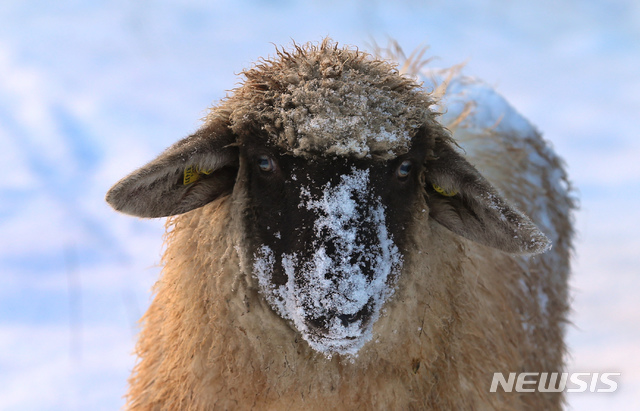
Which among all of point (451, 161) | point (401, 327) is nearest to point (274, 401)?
point (401, 327)

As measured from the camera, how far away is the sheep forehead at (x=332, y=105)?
243 cm

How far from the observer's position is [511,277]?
385 cm

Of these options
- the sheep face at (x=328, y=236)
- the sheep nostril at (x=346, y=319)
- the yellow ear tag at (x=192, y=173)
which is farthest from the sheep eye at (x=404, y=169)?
the yellow ear tag at (x=192, y=173)

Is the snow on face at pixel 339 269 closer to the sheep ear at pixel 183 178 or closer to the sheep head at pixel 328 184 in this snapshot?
the sheep head at pixel 328 184

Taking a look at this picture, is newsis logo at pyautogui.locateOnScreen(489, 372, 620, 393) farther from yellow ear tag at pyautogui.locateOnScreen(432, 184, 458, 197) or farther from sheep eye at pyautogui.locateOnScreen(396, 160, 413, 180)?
sheep eye at pyautogui.locateOnScreen(396, 160, 413, 180)

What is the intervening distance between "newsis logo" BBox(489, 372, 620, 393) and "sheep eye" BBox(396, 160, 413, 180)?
134cm

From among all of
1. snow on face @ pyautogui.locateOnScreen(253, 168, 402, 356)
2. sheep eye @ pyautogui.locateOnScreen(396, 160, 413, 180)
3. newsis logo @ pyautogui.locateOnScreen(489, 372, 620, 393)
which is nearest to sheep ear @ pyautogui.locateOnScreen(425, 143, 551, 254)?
sheep eye @ pyautogui.locateOnScreen(396, 160, 413, 180)

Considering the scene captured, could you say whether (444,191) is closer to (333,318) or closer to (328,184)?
(328,184)

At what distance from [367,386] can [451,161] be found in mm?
1108

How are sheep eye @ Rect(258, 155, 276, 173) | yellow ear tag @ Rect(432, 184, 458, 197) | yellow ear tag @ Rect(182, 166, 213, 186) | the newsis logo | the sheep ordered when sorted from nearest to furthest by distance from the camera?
the sheep, sheep eye @ Rect(258, 155, 276, 173), yellow ear tag @ Rect(182, 166, 213, 186), yellow ear tag @ Rect(432, 184, 458, 197), the newsis logo

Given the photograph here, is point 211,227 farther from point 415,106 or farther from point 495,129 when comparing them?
point 495,129

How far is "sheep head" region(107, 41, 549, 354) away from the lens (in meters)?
2.33

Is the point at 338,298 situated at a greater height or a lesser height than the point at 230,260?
lesser

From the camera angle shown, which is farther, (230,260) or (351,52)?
(351,52)
